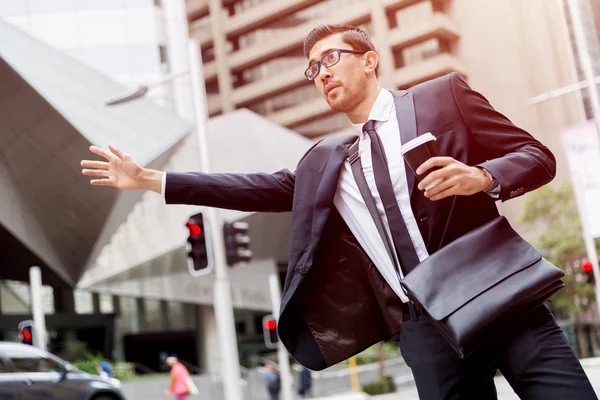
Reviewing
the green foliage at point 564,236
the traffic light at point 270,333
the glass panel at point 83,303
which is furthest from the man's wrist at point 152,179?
the green foliage at point 564,236

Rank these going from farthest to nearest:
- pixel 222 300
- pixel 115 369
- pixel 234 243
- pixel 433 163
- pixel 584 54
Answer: pixel 115 369 < pixel 584 54 < pixel 234 243 < pixel 222 300 < pixel 433 163

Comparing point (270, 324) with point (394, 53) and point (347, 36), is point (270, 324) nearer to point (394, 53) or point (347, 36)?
point (347, 36)

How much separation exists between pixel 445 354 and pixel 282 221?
27369 millimetres

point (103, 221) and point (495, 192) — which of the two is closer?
point (495, 192)

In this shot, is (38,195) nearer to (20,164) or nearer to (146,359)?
(20,164)

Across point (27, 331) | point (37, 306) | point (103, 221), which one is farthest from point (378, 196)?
point (103, 221)

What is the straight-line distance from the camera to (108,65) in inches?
1607

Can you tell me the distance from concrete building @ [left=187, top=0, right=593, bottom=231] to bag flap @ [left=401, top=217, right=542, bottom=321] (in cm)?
2829

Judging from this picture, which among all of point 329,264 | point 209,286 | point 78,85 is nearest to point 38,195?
point 78,85

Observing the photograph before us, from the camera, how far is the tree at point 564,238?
36.9 metres

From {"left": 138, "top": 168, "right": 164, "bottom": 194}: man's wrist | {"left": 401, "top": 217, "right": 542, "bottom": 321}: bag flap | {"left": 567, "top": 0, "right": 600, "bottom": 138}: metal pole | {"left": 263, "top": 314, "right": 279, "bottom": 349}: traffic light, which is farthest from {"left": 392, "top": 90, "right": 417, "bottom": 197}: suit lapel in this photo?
{"left": 263, "top": 314, "right": 279, "bottom": 349}: traffic light

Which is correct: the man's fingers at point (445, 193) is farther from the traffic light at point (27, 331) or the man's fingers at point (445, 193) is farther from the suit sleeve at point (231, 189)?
the traffic light at point (27, 331)

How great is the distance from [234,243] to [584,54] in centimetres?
702

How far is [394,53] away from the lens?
5444 cm
